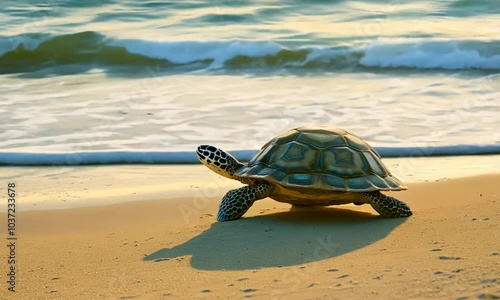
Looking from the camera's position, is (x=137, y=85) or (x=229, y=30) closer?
(x=137, y=85)

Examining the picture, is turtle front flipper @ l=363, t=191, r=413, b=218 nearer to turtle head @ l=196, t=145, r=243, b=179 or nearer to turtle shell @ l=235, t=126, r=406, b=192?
turtle shell @ l=235, t=126, r=406, b=192

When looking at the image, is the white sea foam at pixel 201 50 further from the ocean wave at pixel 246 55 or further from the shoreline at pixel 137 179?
the shoreline at pixel 137 179

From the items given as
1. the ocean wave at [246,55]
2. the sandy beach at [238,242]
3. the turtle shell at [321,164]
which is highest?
the turtle shell at [321,164]

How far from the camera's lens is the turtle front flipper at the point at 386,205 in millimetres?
5879

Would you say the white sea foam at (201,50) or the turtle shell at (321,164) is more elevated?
the turtle shell at (321,164)

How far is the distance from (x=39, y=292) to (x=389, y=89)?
857 cm

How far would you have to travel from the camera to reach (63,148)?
878 cm

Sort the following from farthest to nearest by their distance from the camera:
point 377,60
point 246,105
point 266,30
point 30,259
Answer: point 266,30, point 377,60, point 246,105, point 30,259

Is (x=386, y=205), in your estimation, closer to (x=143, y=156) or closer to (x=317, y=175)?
(x=317, y=175)

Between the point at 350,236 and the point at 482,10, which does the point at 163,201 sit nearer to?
the point at 350,236

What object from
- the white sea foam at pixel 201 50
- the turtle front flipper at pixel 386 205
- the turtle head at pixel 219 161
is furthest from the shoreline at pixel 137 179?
the white sea foam at pixel 201 50

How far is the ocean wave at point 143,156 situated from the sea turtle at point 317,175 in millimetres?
2346

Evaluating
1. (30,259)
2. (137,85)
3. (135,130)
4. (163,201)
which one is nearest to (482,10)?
(137,85)

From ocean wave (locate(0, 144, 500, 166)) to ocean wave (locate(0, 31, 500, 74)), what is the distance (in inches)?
242
